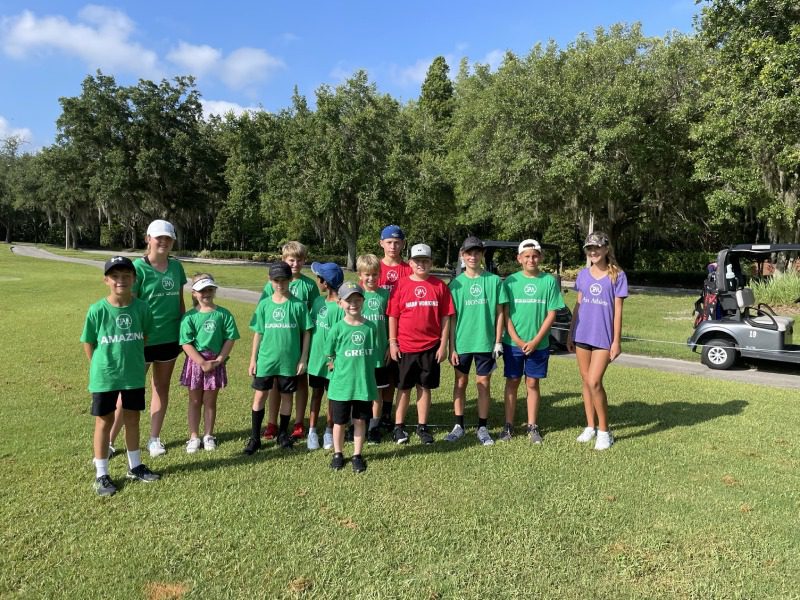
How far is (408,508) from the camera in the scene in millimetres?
3621

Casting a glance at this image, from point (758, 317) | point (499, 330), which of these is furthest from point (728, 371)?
point (499, 330)

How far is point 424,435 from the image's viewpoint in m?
4.92

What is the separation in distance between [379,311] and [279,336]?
2.95 feet

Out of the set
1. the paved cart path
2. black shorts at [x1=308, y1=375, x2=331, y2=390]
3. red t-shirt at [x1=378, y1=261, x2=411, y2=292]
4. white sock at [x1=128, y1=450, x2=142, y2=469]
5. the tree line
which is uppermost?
the tree line

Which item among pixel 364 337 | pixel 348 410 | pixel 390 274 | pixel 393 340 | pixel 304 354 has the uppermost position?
pixel 390 274

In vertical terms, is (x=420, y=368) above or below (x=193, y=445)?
above

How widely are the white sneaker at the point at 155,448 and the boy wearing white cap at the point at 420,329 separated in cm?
196

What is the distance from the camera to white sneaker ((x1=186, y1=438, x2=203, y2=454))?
14.9 ft

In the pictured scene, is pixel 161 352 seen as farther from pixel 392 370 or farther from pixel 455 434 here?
pixel 455 434

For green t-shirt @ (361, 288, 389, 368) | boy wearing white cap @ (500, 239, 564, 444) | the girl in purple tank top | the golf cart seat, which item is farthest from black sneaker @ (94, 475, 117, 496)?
the golf cart seat

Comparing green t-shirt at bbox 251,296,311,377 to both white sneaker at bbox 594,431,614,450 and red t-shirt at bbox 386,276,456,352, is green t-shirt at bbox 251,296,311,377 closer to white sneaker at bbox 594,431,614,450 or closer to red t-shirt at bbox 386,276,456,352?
red t-shirt at bbox 386,276,456,352

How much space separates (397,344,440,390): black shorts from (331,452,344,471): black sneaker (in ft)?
3.10

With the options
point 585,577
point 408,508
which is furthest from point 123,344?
point 585,577

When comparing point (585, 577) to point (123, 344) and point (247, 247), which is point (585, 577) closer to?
point (123, 344)
